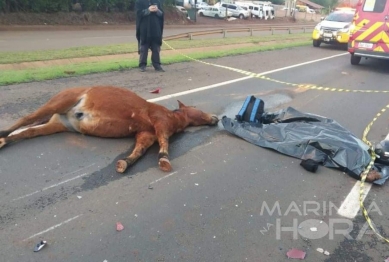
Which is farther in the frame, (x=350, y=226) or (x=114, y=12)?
(x=114, y=12)

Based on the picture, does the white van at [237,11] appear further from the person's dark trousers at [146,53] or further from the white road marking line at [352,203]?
the white road marking line at [352,203]

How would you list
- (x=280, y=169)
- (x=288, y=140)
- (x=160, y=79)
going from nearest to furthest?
(x=280, y=169), (x=288, y=140), (x=160, y=79)

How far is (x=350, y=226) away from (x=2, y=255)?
3.14m

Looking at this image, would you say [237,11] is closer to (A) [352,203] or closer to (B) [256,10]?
(B) [256,10]

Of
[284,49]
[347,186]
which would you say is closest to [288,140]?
[347,186]

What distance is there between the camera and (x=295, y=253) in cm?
346

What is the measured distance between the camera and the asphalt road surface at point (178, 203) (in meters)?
3.39

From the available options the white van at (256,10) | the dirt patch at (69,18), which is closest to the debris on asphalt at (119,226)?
the dirt patch at (69,18)

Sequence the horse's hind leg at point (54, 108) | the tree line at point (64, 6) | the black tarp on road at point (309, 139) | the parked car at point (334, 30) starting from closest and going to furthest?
1. the horse's hind leg at point (54, 108)
2. the black tarp on road at point (309, 139)
3. the parked car at point (334, 30)
4. the tree line at point (64, 6)

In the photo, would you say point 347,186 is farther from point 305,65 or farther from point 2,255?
point 305,65

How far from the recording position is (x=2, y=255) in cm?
311

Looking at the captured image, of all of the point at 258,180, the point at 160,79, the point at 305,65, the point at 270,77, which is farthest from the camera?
the point at 305,65

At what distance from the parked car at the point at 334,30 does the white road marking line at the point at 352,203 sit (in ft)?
54.9

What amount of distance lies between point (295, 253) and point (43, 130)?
3.56 metres
